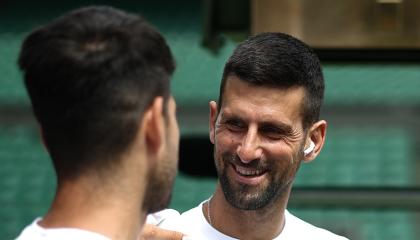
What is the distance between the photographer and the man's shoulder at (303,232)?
3.26m

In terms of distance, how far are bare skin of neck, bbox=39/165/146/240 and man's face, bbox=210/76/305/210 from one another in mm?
1059

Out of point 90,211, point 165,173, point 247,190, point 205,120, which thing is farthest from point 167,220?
point 205,120

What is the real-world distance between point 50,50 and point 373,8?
2103 mm

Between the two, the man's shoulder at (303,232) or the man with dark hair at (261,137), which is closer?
the man with dark hair at (261,137)

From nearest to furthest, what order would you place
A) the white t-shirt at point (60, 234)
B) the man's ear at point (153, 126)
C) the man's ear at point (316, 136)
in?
the white t-shirt at point (60, 234)
the man's ear at point (153, 126)
the man's ear at point (316, 136)

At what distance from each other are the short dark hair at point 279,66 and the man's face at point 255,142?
1.1 inches

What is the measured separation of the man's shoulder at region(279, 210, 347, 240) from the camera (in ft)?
10.7

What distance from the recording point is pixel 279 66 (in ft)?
10.6

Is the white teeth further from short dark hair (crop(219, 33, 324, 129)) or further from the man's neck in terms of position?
the man's neck

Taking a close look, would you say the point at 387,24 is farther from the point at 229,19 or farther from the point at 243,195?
the point at 243,195

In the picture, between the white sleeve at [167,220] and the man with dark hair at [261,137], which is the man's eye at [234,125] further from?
the white sleeve at [167,220]

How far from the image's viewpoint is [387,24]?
153 inches

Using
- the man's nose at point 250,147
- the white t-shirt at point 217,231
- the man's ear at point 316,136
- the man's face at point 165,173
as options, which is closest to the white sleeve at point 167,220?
the white t-shirt at point 217,231

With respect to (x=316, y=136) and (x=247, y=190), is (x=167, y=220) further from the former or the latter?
(x=316, y=136)
